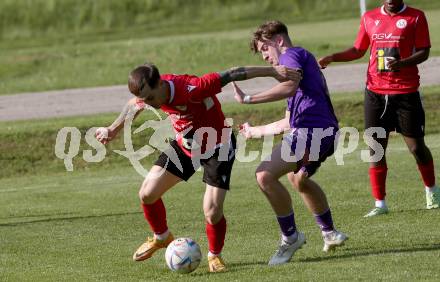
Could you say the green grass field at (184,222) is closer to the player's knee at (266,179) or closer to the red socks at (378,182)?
the red socks at (378,182)

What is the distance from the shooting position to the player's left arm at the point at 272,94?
28.8 feet

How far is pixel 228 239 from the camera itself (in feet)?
36.4

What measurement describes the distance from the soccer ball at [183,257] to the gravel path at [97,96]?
13818 millimetres

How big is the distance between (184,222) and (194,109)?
11.1 ft

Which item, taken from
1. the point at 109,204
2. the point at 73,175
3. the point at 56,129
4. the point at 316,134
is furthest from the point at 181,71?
the point at 316,134

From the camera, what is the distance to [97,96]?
84.9ft

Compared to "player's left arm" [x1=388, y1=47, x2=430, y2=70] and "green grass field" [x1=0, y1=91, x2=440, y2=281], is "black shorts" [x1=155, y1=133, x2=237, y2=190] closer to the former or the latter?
"green grass field" [x1=0, y1=91, x2=440, y2=281]

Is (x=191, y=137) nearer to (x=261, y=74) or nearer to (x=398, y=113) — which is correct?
(x=261, y=74)

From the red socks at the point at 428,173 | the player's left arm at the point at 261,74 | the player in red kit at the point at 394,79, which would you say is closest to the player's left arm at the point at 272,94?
the player's left arm at the point at 261,74

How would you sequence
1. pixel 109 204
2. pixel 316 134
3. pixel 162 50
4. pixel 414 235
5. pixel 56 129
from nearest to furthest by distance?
1. pixel 316 134
2. pixel 414 235
3. pixel 109 204
4. pixel 56 129
5. pixel 162 50

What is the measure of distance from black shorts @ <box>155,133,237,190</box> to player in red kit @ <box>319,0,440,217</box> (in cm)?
266

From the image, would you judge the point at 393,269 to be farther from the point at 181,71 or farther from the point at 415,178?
the point at 181,71

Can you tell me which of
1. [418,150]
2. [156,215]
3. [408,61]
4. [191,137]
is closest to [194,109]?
[191,137]

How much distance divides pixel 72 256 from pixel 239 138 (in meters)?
8.47
